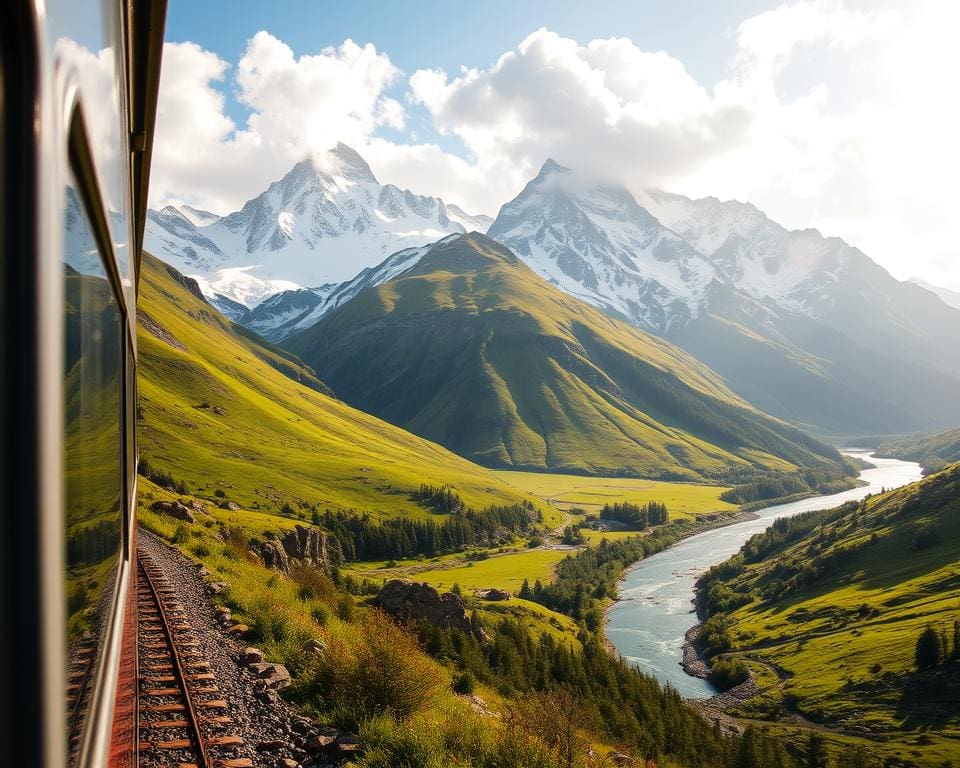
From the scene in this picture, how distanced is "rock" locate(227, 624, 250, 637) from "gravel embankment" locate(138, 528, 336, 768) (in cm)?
14

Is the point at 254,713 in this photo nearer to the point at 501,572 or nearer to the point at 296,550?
the point at 296,550

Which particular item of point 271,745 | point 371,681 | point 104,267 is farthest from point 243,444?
point 104,267

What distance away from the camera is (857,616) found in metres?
120

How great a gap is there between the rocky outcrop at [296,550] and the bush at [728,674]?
62.2m

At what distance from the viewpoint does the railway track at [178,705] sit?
1090 centimetres

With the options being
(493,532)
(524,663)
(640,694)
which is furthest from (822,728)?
(493,532)

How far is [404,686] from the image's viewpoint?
1519 cm

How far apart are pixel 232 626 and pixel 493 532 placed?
158011 mm

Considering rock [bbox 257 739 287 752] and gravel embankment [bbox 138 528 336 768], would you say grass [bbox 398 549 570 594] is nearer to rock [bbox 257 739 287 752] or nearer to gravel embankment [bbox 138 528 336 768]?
gravel embankment [bbox 138 528 336 768]

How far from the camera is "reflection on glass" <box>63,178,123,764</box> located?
2.70 meters

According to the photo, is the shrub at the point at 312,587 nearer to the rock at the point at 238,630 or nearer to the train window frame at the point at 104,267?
the rock at the point at 238,630

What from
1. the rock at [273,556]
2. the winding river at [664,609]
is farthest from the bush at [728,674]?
the rock at [273,556]

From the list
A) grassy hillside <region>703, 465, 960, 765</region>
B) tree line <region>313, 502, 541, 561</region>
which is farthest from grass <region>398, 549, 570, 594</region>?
grassy hillside <region>703, 465, 960, 765</region>

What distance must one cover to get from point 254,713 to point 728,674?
103706 mm
